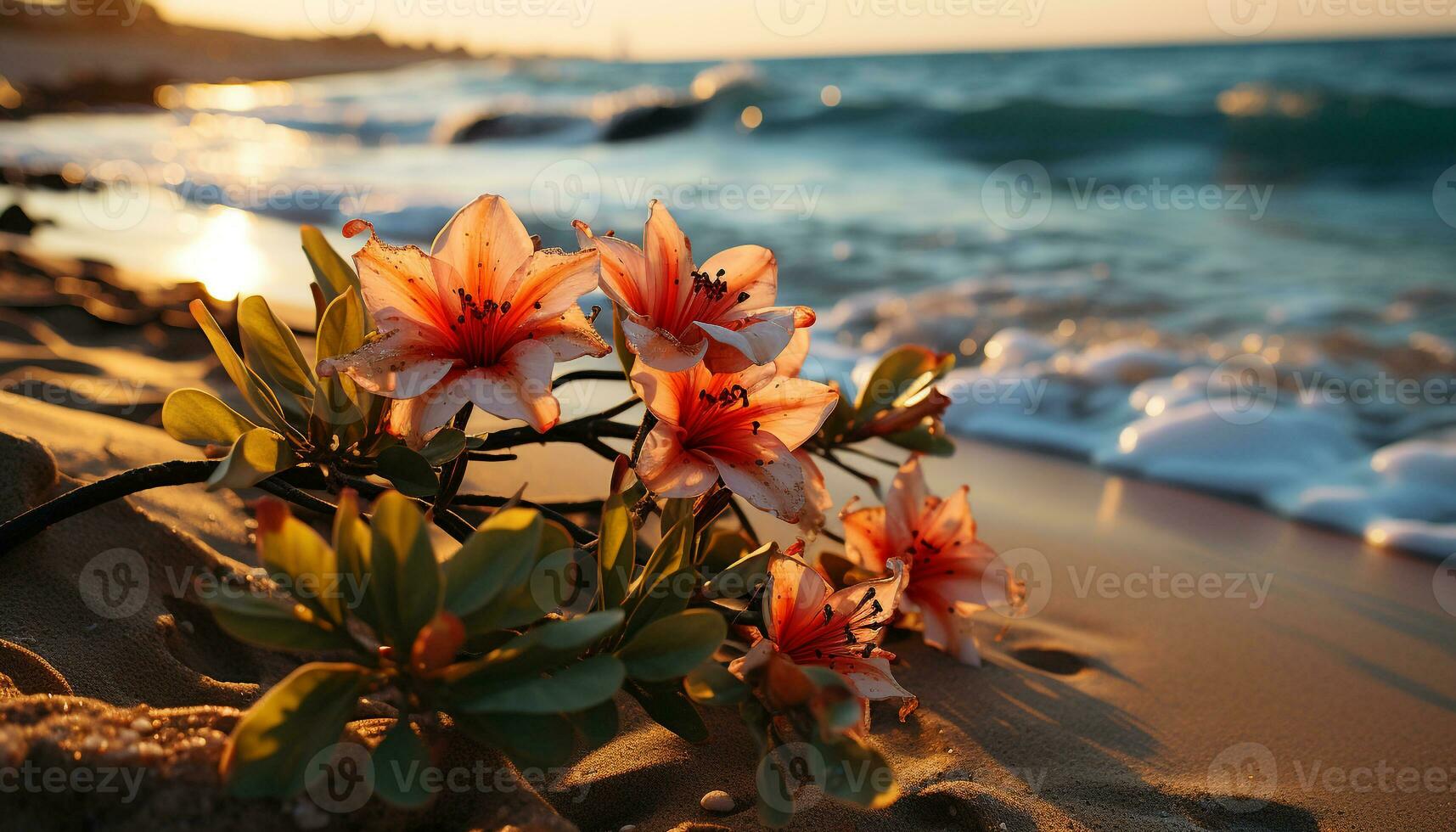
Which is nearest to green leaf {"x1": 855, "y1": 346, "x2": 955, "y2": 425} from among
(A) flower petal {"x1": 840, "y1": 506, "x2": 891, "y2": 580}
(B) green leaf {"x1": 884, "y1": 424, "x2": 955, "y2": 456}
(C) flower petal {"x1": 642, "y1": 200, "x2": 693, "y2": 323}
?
(B) green leaf {"x1": 884, "y1": 424, "x2": 955, "y2": 456}

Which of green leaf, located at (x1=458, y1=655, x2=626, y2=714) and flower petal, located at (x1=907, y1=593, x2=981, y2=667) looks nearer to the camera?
green leaf, located at (x1=458, y1=655, x2=626, y2=714)

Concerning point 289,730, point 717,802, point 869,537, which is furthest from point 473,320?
point 869,537

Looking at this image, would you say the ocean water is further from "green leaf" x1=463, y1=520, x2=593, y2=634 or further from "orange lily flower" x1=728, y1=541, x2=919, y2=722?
"green leaf" x1=463, y1=520, x2=593, y2=634

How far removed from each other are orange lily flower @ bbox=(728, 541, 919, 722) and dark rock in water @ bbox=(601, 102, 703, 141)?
577 inches

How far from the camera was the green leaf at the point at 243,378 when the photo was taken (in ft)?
4.04

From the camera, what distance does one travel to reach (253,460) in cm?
113

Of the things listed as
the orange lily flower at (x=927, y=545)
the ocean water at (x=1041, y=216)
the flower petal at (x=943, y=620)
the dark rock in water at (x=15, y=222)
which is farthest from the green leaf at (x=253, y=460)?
the dark rock in water at (x=15, y=222)

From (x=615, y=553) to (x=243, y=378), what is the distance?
532 mm

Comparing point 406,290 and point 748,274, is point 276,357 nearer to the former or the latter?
point 406,290

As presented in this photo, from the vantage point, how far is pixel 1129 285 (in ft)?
19.7

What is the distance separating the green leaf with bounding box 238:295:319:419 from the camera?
135 centimetres

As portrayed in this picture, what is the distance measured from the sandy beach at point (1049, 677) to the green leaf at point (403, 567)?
25 centimetres

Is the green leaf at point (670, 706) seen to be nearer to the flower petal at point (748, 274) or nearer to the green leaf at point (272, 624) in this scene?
the green leaf at point (272, 624)

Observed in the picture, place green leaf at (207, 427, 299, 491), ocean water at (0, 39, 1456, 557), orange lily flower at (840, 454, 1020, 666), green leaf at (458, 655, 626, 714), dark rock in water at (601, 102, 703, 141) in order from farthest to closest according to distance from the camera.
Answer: dark rock in water at (601, 102, 703, 141) < ocean water at (0, 39, 1456, 557) < orange lily flower at (840, 454, 1020, 666) < green leaf at (207, 427, 299, 491) < green leaf at (458, 655, 626, 714)
